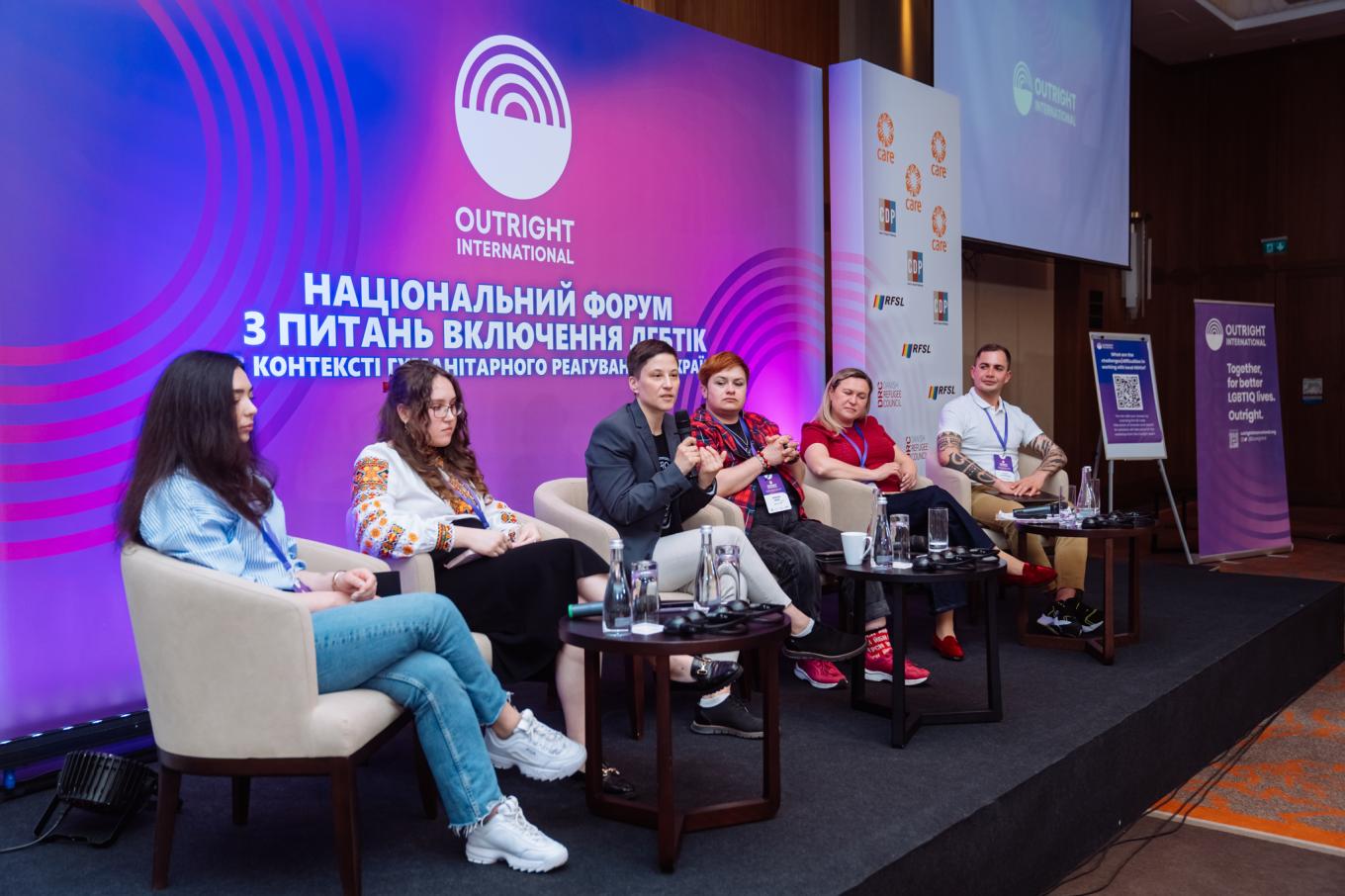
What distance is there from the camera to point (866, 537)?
3.38 metres

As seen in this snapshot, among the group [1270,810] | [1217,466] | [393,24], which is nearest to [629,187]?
[393,24]

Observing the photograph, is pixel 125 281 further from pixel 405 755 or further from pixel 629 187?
pixel 629 187

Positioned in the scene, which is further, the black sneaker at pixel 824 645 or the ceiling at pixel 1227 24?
the ceiling at pixel 1227 24

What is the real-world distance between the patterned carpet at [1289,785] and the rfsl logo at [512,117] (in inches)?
119

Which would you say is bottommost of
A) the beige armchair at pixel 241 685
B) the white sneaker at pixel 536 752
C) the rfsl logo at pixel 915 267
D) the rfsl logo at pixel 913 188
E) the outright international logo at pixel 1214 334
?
the white sneaker at pixel 536 752

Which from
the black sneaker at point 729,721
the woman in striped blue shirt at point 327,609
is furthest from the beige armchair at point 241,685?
the black sneaker at point 729,721

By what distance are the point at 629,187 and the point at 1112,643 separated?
254 centimetres

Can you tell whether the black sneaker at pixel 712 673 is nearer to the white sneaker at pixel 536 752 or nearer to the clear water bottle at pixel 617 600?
the white sneaker at pixel 536 752

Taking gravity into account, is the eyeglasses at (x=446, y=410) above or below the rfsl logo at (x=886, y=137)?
below

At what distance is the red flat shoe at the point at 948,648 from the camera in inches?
159

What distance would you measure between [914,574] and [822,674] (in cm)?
67

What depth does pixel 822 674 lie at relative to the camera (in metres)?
3.70

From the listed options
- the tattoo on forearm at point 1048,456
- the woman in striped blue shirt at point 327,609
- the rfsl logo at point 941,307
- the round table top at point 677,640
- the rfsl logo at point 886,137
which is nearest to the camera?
the woman in striped blue shirt at point 327,609

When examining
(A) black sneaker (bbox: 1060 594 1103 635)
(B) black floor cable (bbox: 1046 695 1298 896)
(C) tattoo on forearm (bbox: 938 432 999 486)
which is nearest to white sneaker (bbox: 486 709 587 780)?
(B) black floor cable (bbox: 1046 695 1298 896)
